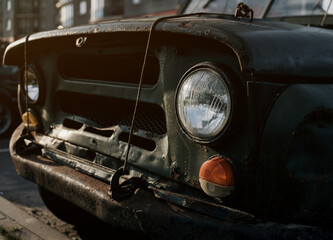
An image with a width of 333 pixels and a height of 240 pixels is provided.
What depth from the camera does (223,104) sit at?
159 centimetres

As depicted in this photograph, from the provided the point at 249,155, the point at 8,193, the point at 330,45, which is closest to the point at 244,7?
the point at 330,45

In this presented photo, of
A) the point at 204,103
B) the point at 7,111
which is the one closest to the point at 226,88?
the point at 204,103

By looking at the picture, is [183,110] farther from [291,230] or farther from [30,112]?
[30,112]

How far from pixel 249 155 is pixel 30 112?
1.72 meters

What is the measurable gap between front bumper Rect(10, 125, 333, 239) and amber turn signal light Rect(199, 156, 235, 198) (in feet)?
0.19

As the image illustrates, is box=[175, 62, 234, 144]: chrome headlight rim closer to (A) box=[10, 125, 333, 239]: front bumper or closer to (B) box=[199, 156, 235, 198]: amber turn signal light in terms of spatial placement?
(B) box=[199, 156, 235, 198]: amber turn signal light

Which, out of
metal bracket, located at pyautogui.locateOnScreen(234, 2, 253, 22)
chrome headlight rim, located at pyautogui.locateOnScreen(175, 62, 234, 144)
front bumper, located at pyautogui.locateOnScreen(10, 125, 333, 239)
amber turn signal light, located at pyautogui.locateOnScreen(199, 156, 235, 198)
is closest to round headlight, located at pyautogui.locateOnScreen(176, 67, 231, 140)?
chrome headlight rim, located at pyautogui.locateOnScreen(175, 62, 234, 144)

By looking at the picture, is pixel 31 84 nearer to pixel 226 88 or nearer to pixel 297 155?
pixel 226 88

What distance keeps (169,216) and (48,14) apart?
52.9 metres

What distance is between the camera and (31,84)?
9.03 feet

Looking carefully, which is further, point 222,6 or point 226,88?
point 222,6

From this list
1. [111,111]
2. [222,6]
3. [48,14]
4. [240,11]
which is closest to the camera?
[240,11]

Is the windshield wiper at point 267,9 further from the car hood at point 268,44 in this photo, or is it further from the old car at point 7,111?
the old car at point 7,111

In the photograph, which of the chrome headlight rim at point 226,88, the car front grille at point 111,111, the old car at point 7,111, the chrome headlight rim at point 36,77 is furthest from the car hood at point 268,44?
the old car at point 7,111
